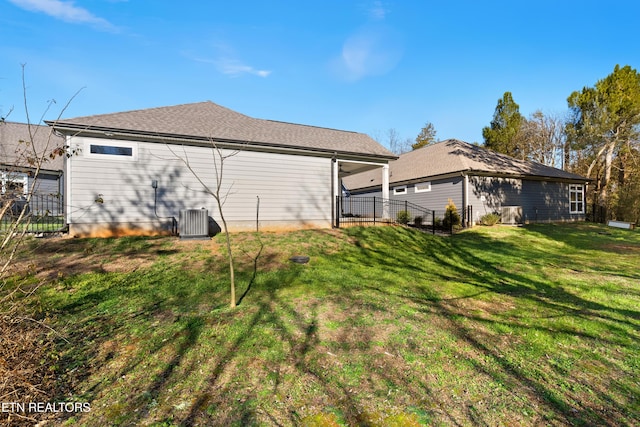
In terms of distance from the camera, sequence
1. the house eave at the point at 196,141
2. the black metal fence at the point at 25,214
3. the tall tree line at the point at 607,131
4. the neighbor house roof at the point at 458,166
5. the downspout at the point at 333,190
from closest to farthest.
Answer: the black metal fence at the point at 25,214 < the house eave at the point at 196,141 < the downspout at the point at 333,190 < the neighbor house roof at the point at 458,166 < the tall tree line at the point at 607,131

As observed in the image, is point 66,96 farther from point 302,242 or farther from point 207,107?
point 207,107

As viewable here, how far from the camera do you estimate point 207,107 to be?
42.7 ft

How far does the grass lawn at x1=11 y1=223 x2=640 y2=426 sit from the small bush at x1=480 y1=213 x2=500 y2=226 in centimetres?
797

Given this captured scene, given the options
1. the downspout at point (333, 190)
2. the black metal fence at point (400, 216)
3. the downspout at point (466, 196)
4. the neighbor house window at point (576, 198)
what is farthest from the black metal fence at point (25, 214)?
the neighbor house window at point (576, 198)

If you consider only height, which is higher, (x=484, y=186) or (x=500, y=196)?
(x=484, y=186)

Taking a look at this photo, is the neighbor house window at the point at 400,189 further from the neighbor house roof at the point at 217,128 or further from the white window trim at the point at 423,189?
the neighbor house roof at the point at 217,128

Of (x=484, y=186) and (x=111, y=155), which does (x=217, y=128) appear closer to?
(x=111, y=155)

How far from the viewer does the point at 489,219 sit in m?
15.5

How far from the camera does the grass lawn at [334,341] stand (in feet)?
8.29

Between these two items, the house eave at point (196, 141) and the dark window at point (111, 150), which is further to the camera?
the dark window at point (111, 150)

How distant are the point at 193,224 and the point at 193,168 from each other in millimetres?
2380

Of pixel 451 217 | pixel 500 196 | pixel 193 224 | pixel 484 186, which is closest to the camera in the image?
pixel 193 224

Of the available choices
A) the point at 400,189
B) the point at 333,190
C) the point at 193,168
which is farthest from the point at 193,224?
the point at 400,189

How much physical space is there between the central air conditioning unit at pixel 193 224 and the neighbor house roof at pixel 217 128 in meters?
2.61
